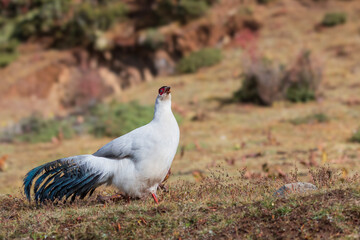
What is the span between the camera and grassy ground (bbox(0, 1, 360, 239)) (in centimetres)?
465

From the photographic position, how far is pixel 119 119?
14.3 meters

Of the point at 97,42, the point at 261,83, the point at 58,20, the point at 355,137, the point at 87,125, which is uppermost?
the point at 58,20

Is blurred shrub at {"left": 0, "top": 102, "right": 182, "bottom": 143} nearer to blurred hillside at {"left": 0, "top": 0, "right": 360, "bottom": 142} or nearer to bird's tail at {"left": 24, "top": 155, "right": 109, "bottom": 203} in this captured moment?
blurred hillside at {"left": 0, "top": 0, "right": 360, "bottom": 142}

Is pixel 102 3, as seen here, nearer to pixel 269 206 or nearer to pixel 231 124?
pixel 231 124

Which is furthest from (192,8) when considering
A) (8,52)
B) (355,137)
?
(355,137)

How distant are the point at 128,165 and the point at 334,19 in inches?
778

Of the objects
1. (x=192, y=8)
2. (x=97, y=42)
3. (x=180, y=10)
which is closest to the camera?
(x=192, y=8)

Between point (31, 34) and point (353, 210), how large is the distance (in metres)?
27.5

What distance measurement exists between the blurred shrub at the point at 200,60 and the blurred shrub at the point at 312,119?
9347 mm

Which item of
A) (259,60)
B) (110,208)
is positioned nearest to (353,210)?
(110,208)

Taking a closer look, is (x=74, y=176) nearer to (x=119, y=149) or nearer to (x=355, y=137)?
(x=119, y=149)

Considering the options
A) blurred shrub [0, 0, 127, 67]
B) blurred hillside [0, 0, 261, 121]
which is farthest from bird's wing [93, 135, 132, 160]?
blurred shrub [0, 0, 127, 67]

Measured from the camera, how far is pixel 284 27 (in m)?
24.3

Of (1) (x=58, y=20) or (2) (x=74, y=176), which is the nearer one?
(2) (x=74, y=176)
